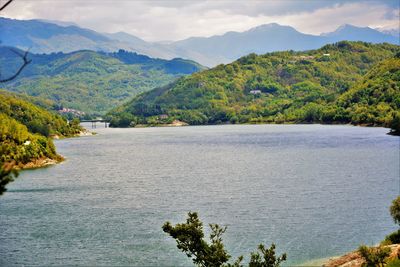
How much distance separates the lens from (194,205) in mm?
78438

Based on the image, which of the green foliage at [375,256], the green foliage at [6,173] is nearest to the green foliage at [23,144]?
the green foliage at [375,256]

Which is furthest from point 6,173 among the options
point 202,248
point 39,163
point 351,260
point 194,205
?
point 39,163

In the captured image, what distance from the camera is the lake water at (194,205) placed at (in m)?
55.5

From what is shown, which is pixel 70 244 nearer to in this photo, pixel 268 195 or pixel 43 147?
pixel 268 195

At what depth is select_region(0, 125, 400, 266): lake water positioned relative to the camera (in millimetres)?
55531

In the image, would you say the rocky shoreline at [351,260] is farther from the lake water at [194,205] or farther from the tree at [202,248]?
the tree at [202,248]

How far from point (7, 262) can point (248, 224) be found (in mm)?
29071

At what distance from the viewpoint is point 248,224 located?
64.9 meters

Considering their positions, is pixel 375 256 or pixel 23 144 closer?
pixel 375 256

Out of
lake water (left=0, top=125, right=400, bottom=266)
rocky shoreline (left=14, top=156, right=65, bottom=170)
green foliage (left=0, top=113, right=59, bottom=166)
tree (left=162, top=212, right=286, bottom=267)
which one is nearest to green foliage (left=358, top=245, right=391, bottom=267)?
tree (left=162, top=212, right=286, bottom=267)

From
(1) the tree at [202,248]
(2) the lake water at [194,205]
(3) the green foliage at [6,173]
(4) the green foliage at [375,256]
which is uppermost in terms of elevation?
(3) the green foliage at [6,173]

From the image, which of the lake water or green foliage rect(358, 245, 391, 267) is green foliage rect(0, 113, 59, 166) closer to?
the lake water

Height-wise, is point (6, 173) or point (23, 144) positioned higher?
point (6, 173)

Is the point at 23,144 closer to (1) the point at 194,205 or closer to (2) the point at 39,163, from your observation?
(2) the point at 39,163
